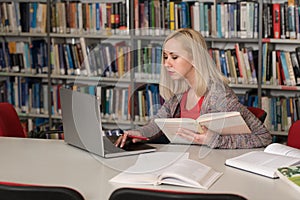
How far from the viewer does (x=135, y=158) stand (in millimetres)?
2395

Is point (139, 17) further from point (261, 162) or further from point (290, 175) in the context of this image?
point (290, 175)

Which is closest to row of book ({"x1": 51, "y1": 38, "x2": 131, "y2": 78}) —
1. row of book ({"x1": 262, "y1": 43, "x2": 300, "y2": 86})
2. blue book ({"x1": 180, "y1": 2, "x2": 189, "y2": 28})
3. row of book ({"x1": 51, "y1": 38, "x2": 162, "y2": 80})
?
row of book ({"x1": 51, "y1": 38, "x2": 162, "y2": 80})

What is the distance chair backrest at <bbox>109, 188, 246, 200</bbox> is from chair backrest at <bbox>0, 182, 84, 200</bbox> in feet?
0.45

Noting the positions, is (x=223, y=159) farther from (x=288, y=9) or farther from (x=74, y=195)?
(x=288, y=9)

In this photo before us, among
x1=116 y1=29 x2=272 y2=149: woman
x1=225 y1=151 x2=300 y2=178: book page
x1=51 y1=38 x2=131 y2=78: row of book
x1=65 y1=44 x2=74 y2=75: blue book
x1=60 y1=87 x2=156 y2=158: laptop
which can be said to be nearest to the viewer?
x1=225 y1=151 x2=300 y2=178: book page

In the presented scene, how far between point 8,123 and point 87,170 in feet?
3.17

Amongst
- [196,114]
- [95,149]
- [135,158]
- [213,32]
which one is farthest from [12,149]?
[213,32]

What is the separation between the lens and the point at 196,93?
285 centimetres

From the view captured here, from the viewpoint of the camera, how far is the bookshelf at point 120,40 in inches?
160

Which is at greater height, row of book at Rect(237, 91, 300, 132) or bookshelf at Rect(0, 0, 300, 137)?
bookshelf at Rect(0, 0, 300, 137)

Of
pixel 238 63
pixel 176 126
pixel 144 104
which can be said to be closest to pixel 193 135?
pixel 176 126

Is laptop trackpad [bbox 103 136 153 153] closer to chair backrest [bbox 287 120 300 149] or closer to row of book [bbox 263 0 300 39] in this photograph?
chair backrest [bbox 287 120 300 149]

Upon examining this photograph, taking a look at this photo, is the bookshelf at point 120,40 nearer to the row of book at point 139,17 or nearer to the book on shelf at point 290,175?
the row of book at point 139,17

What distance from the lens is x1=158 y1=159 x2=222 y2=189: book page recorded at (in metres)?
1.98
